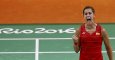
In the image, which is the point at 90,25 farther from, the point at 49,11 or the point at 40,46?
the point at 49,11

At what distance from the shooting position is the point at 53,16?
40.7 ft

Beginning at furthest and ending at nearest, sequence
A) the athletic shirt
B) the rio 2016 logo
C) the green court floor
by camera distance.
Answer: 1. the rio 2016 logo
2. the green court floor
3. the athletic shirt

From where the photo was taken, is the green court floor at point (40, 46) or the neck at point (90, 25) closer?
the neck at point (90, 25)

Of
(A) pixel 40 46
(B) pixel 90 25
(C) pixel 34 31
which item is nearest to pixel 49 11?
(C) pixel 34 31

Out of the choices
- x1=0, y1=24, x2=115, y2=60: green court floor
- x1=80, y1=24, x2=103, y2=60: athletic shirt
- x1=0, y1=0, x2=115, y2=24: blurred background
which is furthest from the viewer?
x1=0, y1=0, x2=115, y2=24: blurred background

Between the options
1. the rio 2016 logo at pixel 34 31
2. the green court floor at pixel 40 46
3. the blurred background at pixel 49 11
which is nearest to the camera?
the green court floor at pixel 40 46

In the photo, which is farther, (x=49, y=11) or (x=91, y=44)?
(x=49, y=11)

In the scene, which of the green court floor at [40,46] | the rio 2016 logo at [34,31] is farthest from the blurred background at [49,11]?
the green court floor at [40,46]

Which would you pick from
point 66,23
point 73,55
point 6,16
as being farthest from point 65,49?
point 6,16

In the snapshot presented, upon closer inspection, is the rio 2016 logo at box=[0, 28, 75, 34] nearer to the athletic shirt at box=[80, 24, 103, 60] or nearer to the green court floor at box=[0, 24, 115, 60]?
the green court floor at box=[0, 24, 115, 60]

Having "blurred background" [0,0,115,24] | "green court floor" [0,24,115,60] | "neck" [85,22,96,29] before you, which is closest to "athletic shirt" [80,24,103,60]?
"neck" [85,22,96,29]

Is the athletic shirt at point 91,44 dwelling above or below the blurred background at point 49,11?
below

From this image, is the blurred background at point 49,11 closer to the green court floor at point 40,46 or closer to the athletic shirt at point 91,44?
the green court floor at point 40,46

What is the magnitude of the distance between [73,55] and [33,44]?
4.45 feet
